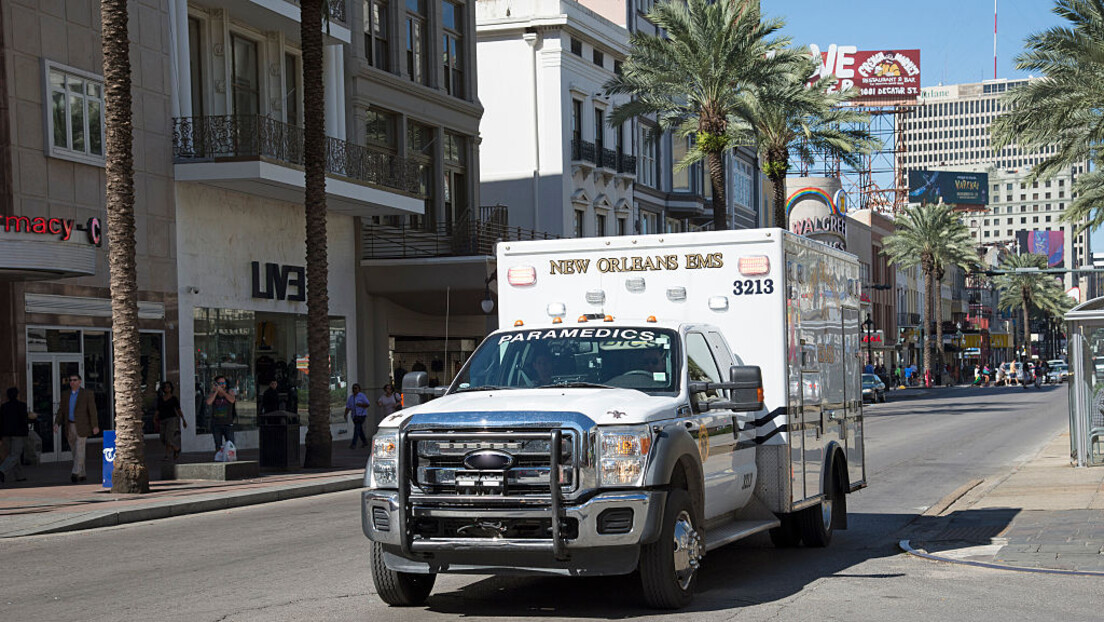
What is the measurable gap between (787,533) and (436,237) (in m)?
A: 30.1

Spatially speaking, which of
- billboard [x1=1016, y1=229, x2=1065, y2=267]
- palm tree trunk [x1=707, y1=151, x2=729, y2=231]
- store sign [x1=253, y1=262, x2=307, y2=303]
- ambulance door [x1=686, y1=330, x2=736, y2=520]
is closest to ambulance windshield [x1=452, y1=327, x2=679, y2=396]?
ambulance door [x1=686, y1=330, x2=736, y2=520]

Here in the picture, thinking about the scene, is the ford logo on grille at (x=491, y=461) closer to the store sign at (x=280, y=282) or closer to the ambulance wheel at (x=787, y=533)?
the ambulance wheel at (x=787, y=533)

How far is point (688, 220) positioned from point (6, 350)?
44.8 m

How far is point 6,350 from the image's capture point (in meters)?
25.4

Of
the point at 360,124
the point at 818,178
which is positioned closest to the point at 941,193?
the point at 818,178

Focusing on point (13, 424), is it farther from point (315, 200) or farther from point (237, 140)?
point (237, 140)

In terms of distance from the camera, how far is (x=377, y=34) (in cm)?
3947

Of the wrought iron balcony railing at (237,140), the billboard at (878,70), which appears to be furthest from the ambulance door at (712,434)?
the billboard at (878,70)

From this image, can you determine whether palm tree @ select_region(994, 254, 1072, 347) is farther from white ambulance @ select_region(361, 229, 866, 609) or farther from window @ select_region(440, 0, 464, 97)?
white ambulance @ select_region(361, 229, 866, 609)

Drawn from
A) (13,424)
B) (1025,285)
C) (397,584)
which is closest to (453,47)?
(13,424)

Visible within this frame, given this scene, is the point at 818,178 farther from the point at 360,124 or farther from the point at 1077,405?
the point at 1077,405

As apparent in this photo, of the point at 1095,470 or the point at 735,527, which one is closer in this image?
the point at 735,527

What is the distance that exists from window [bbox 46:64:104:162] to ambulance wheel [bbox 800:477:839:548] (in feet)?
61.4

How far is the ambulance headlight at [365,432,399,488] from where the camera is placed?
8.98 meters
